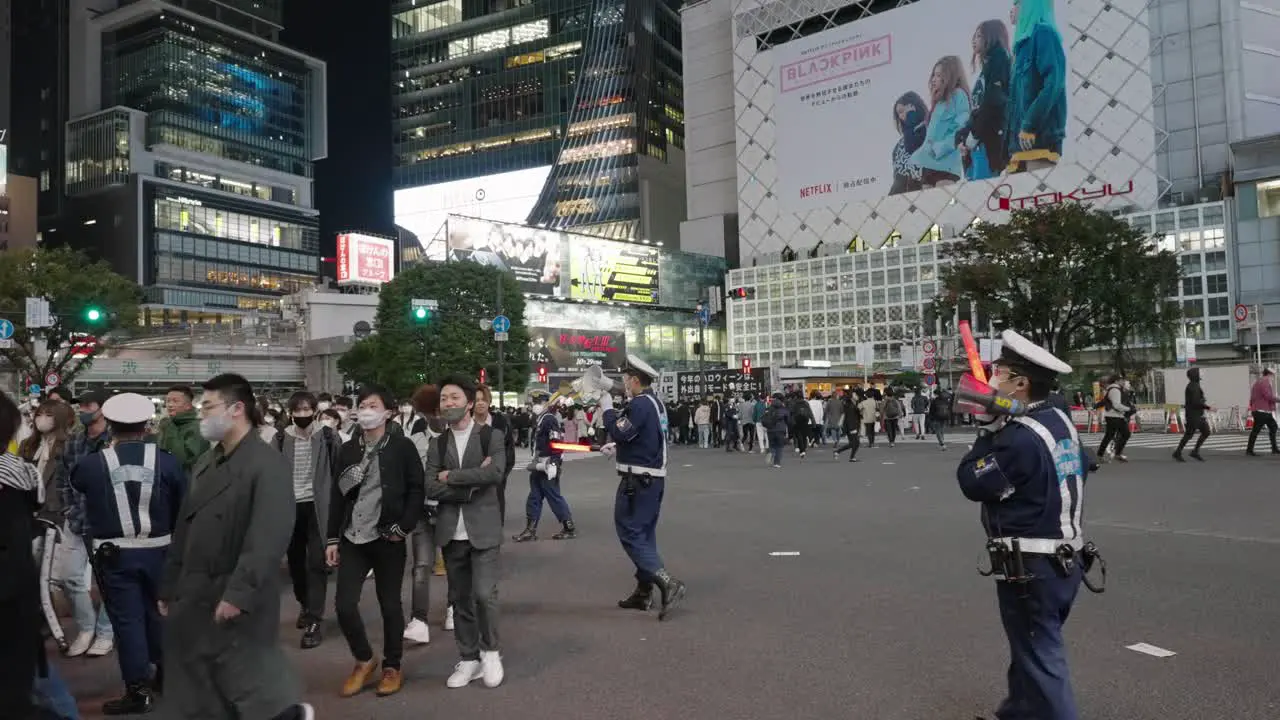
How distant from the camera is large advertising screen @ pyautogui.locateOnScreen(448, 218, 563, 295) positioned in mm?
60625

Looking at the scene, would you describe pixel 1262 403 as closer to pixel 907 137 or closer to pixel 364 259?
pixel 907 137

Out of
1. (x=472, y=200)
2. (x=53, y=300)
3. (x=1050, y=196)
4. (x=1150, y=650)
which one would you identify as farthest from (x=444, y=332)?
(x=472, y=200)

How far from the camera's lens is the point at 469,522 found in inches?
219

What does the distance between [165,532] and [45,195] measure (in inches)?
4988

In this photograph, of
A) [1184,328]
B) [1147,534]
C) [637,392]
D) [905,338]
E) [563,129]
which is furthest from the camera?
[563,129]

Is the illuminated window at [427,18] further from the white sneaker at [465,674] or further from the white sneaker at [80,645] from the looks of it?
the white sneaker at [465,674]

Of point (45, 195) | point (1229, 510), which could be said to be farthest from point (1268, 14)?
point (45, 195)

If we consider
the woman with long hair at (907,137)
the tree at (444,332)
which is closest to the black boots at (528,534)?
the tree at (444,332)

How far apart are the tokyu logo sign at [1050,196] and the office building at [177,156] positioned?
247ft

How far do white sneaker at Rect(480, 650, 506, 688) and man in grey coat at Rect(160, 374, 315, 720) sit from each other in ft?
4.72

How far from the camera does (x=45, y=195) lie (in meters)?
110

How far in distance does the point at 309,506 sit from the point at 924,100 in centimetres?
6691

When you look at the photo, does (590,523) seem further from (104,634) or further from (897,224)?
(897,224)

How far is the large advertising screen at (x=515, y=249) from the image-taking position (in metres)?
60.6
